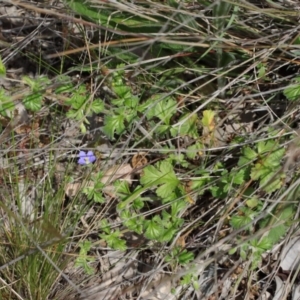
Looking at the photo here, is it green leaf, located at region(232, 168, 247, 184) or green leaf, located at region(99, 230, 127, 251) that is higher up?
green leaf, located at region(232, 168, 247, 184)

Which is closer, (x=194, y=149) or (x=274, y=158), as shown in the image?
(x=274, y=158)

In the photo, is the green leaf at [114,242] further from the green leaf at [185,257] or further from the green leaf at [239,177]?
the green leaf at [239,177]

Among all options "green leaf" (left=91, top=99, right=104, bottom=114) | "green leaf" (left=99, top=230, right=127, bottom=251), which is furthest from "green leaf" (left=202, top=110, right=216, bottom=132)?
"green leaf" (left=99, top=230, right=127, bottom=251)

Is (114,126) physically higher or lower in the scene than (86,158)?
higher

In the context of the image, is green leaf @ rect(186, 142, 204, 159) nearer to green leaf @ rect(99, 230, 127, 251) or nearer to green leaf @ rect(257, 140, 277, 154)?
green leaf @ rect(257, 140, 277, 154)

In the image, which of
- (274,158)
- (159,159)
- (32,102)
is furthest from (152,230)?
(32,102)

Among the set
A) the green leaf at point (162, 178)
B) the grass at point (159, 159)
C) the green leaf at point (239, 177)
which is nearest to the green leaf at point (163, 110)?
the grass at point (159, 159)

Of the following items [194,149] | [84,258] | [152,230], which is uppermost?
[194,149]

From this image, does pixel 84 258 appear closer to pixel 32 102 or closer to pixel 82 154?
pixel 82 154

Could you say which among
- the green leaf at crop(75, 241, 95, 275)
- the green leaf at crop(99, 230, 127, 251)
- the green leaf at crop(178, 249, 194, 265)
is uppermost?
the green leaf at crop(178, 249, 194, 265)
